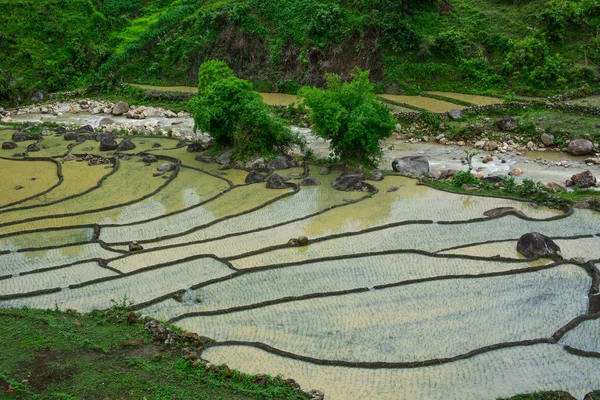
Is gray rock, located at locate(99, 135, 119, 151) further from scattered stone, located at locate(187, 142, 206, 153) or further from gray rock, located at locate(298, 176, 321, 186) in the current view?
gray rock, located at locate(298, 176, 321, 186)

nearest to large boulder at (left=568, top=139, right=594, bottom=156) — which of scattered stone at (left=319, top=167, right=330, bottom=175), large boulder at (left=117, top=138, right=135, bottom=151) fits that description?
scattered stone at (left=319, top=167, right=330, bottom=175)

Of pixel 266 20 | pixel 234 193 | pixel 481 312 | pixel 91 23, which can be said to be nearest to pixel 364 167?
pixel 234 193

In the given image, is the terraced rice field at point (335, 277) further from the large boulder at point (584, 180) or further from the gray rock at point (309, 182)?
the large boulder at point (584, 180)

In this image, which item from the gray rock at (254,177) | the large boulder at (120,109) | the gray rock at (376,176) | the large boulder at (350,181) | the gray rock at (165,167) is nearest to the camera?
the large boulder at (350,181)

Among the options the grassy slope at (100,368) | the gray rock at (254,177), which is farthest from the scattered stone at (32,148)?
the grassy slope at (100,368)

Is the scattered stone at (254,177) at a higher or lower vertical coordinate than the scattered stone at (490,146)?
lower

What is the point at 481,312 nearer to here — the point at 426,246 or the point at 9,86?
the point at 426,246
